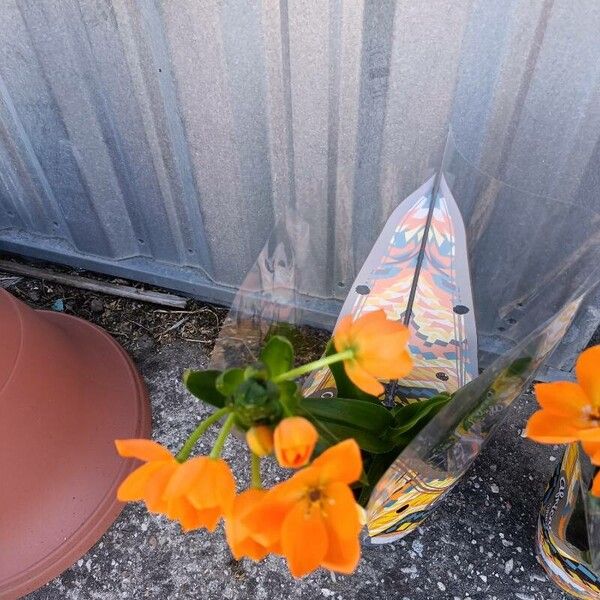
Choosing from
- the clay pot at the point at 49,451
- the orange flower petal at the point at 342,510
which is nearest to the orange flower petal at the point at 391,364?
the orange flower petal at the point at 342,510

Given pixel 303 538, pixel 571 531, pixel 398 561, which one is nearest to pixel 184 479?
pixel 303 538

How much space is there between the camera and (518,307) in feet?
3.32

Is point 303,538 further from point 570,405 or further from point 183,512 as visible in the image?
point 570,405

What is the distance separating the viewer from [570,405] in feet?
1.95

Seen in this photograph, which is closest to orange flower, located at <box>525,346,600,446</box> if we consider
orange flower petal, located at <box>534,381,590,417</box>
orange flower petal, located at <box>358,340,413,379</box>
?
orange flower petal, located at <box>534,381,590,417</box>

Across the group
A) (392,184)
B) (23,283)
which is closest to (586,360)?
(392,184)

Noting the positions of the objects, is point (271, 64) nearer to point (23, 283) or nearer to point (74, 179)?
point (74, 179)

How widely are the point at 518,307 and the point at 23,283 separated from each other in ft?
4.94

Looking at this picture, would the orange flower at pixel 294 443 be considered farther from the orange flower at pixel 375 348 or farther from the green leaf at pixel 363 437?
the green leaf at pixel 363 437

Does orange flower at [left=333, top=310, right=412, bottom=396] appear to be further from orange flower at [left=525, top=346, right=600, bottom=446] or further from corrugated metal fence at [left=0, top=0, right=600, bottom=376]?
corrugated metal fence at [left=0, top=0, right=600, bottom=376]

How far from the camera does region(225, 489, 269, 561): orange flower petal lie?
496mm

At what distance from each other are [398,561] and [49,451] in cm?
78

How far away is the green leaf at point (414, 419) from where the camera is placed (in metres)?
0.84

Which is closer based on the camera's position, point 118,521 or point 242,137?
point 242,137
